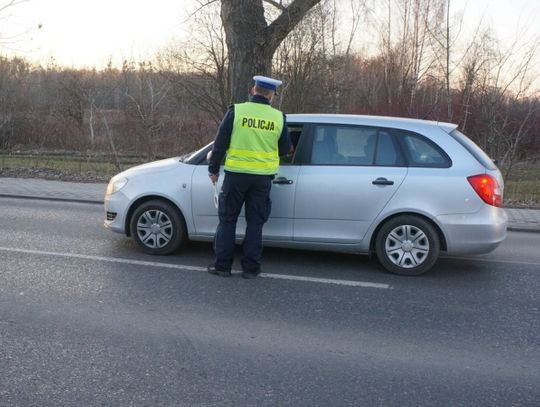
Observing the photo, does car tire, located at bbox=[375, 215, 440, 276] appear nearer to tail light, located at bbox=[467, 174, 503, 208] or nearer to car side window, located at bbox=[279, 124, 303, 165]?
tail light, located at bbox=[467, 174, 503, 208]

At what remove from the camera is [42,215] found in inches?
375

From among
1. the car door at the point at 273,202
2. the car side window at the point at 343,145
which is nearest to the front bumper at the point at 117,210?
the car door at the point at 273,202

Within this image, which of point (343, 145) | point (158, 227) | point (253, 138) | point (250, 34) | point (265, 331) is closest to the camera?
point (265, 331)

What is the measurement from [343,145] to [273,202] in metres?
0.97

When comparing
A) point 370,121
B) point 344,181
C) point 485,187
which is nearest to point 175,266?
point 344,181

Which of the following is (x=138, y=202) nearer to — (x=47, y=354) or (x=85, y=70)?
(x=47, y=354)

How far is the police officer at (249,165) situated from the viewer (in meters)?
5.70

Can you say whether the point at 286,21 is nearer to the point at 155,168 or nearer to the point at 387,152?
the point at 155,168

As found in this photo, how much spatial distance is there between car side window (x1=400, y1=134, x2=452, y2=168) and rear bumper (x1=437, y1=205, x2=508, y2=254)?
0.57 metres

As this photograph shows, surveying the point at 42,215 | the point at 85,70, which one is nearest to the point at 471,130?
the point at 42,215

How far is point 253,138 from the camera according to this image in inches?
225

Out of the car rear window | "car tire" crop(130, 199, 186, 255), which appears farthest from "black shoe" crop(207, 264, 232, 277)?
the car rear window

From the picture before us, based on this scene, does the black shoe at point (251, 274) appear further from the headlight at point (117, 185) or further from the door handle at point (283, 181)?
the headlight at point (117, 185)

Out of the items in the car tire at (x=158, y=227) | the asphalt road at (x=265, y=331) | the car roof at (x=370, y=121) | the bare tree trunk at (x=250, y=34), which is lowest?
the asphalt road at (x=265, y=331)
